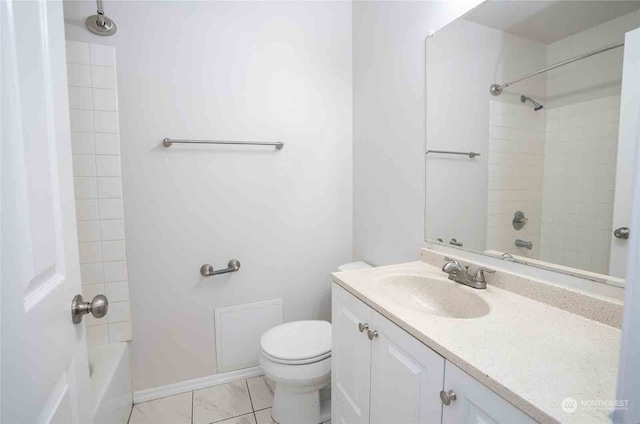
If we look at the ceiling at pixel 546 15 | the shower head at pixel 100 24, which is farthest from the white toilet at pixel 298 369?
the shower head at pixel 100 24

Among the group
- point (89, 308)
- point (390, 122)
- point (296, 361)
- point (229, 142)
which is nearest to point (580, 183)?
point (390, 122)

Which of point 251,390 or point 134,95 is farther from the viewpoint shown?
point 251,390

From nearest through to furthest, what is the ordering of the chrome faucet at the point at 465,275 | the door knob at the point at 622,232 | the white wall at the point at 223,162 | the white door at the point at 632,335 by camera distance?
the white door at the point at 632,335 → the door knob at the point at 622,232 → the chrome faucet at the point at 465,275 → the white wall at the point at 223,162

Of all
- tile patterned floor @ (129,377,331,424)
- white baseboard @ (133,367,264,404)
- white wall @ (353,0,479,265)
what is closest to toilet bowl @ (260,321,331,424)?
tile patterned floor @ (129,377,331,424)

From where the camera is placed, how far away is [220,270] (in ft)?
5.63

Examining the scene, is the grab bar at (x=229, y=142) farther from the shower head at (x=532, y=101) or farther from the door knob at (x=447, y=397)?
the door knob at (x=447, y=397)

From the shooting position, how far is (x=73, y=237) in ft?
2.35

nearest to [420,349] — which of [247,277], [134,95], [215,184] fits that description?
[247,277]

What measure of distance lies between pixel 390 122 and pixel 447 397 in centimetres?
134

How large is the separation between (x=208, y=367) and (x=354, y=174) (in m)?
1.55

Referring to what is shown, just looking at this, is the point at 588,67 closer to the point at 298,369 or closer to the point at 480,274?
the point at 480,274

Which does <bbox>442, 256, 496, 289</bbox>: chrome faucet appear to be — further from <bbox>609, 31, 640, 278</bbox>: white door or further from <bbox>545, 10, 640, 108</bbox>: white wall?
<bbox>545, 10, 640, 108</bbox>: white wall

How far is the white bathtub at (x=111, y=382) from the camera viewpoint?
120 cm

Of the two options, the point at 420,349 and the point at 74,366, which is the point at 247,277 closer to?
the point at 74,366
